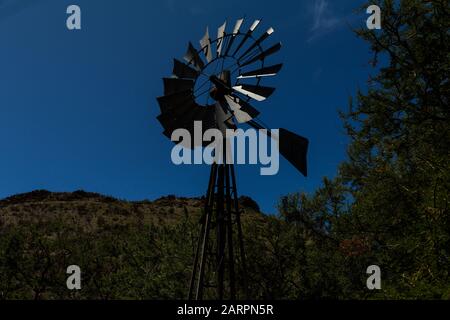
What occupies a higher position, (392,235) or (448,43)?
(448,43)

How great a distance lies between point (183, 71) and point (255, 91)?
1.78 m

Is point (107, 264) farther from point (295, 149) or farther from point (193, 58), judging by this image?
point (295, 149)

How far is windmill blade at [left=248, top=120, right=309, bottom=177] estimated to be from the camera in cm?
734

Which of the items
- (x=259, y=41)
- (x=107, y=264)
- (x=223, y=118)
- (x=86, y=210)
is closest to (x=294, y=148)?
(x=223, y=118)

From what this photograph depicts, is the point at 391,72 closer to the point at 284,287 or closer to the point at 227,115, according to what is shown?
the point at 227,115

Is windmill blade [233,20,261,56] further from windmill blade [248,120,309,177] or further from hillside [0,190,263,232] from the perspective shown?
hillside [0,190,263,232]

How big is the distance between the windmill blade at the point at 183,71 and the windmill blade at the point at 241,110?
117 cm

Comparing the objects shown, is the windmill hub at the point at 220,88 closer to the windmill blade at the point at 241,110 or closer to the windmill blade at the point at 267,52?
the windmill blade at the point at 241,110

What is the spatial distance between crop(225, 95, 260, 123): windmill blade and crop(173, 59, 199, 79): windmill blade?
46.1 inches

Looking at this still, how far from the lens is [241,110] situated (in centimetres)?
761
